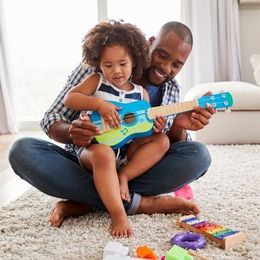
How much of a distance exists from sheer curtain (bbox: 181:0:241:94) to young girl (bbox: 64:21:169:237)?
1952 millimetres

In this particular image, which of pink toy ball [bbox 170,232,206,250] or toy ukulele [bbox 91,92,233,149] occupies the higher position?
toy ukulele [bbox 91,92,233,149]

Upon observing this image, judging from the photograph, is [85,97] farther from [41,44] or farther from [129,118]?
[41,44]

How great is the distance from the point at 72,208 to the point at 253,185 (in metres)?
0.72

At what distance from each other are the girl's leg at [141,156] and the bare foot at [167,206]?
0.28 feet

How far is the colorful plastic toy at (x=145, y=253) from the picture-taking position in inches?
37.4

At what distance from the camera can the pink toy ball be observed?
103 centimetres

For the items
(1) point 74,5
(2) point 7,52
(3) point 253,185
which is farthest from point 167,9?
(3) point 253,185

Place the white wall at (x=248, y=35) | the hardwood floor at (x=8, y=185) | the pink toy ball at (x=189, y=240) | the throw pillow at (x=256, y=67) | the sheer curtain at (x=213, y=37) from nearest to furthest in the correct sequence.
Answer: the pink toy ball at (x=189, y=240), the hardwood floor at (x=8, y=185), the throw pillow at (x=256, y=67), the sheer curtain at (x=213, y=37), the white wall at (x=248, y=35)

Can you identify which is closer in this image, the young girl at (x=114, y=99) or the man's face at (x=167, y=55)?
the young girl at (x=114, y=99)

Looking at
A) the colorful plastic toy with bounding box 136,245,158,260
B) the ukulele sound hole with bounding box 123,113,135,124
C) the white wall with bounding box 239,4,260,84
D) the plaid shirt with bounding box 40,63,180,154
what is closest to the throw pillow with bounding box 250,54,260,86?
the white wall with bounding box 239,4,260,84

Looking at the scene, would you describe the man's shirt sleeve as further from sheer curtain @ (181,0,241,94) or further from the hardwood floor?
sheer curtain @ (181,0,241,94)

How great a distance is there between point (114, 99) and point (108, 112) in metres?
0.07

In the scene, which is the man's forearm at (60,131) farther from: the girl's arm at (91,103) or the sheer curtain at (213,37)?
the sheer curtain at (213,37)

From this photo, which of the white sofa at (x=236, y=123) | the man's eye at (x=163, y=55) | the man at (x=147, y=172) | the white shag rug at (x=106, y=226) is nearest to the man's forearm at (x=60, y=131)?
the man at (x=147, y=172)
